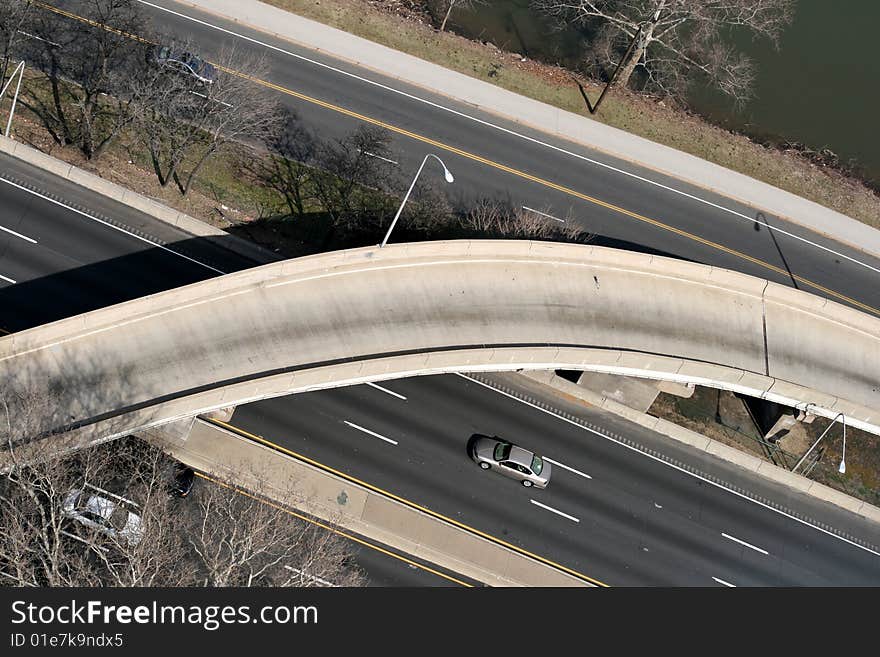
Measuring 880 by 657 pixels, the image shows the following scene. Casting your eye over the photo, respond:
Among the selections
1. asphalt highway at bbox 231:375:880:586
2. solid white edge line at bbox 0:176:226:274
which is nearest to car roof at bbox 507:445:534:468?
asphalt highway at bbox 231:375:880:586

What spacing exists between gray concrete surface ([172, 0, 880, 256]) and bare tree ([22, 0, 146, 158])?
5.11 meters

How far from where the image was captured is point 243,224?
134 feet

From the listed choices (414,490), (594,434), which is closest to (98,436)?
(414,490)

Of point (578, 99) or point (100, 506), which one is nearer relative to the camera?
point (100, 506)

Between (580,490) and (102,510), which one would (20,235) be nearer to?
(102,510)

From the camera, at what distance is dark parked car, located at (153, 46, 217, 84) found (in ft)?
141

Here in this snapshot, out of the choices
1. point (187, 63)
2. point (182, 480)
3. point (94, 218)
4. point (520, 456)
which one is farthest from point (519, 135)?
point (182, 480)

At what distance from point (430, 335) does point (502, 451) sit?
731 centimetres

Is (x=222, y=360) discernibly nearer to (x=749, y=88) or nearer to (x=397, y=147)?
(x=397, y=147)

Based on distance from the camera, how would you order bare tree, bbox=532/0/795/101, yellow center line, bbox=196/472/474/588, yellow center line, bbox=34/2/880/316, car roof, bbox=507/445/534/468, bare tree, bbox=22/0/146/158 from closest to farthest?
yellow center line, bbox=196/472/474/588 < car roof, bbox=507/445/534/468 < bare tree, bbox=22/0/146/158 < yellow center line, bbox=34/2/880/316 < bare tree, bbox=532/0/795/101

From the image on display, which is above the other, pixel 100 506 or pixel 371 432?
pixel 371 432

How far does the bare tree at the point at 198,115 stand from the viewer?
128 ft

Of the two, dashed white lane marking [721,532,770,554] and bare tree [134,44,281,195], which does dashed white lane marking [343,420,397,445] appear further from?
dashed white lane marking [721,532,770,554]

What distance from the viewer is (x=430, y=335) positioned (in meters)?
33.5
